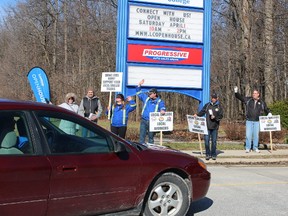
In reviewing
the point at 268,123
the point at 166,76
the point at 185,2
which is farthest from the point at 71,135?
the point at 185,2

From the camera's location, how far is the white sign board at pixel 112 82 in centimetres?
1332

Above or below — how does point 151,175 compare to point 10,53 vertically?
below

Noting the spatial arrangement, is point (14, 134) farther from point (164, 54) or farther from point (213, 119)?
point (164, 54)

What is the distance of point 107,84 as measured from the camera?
13500 millimetres

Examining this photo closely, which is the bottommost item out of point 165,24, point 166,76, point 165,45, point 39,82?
point 39,82

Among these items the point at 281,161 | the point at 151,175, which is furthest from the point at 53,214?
the point at 281,161

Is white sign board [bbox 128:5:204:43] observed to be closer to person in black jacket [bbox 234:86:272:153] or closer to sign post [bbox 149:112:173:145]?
person in black jacket [bbox 234:86:272:153]

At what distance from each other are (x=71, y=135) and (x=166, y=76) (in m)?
10.6

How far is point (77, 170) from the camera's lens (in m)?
4.42

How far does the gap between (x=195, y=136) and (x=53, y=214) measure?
1328 cm

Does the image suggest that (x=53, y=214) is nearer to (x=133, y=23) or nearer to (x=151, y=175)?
(x=151, y=175)

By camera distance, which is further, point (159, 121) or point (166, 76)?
point (166, 76)

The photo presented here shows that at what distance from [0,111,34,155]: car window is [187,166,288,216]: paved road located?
277cm

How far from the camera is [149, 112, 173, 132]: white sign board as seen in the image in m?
11.1
